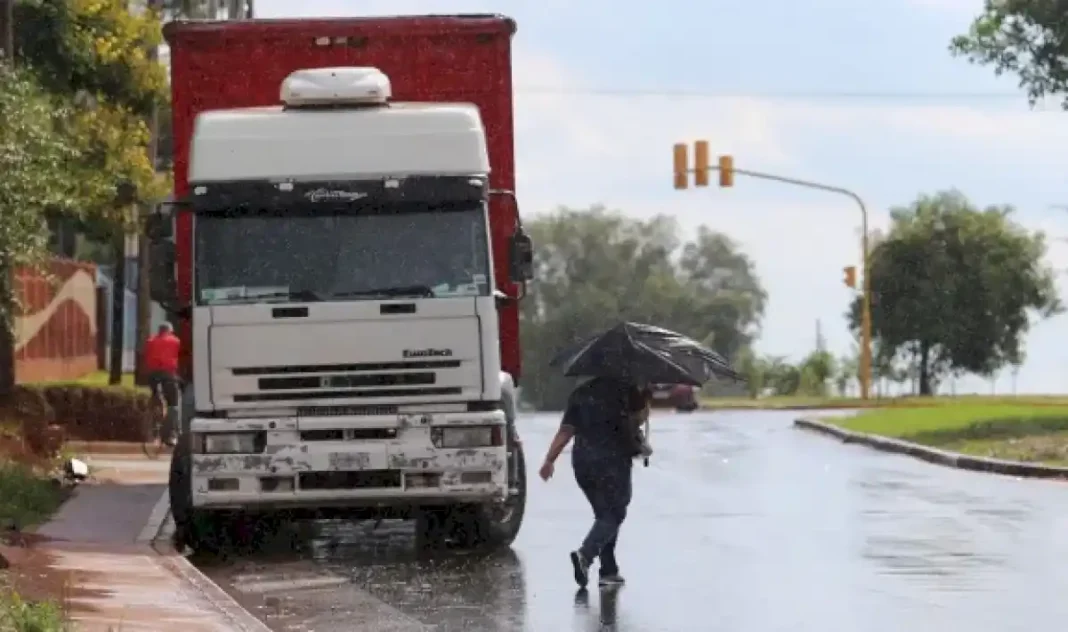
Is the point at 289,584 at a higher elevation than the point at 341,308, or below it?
below

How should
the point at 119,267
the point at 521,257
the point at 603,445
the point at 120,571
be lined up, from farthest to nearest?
1. the point at 119,267
2. the point at 521,257
3. the point at 120,571
4. the point at 603,445

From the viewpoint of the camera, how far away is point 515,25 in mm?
20125

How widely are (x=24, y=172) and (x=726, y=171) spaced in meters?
30.6

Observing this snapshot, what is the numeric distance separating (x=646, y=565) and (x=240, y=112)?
15.1ft

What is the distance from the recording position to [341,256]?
18.4 meters

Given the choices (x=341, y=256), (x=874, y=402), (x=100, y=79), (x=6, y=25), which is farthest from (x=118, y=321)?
(x=341, y=256)

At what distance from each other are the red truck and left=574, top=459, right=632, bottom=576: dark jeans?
1.93 meters

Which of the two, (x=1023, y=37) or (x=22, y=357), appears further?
(x=22, y=357)

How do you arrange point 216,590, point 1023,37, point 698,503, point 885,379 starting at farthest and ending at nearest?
point 885,379
point 1023,37
point 698,503
point 216,590

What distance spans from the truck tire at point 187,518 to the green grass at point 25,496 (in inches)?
59.0

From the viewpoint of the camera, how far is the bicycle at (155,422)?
109ft

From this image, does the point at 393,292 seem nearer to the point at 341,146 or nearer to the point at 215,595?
the point at 341,146

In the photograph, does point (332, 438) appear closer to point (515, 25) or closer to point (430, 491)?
point (430, 491)

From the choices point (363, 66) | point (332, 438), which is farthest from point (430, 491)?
point (363, 66)
